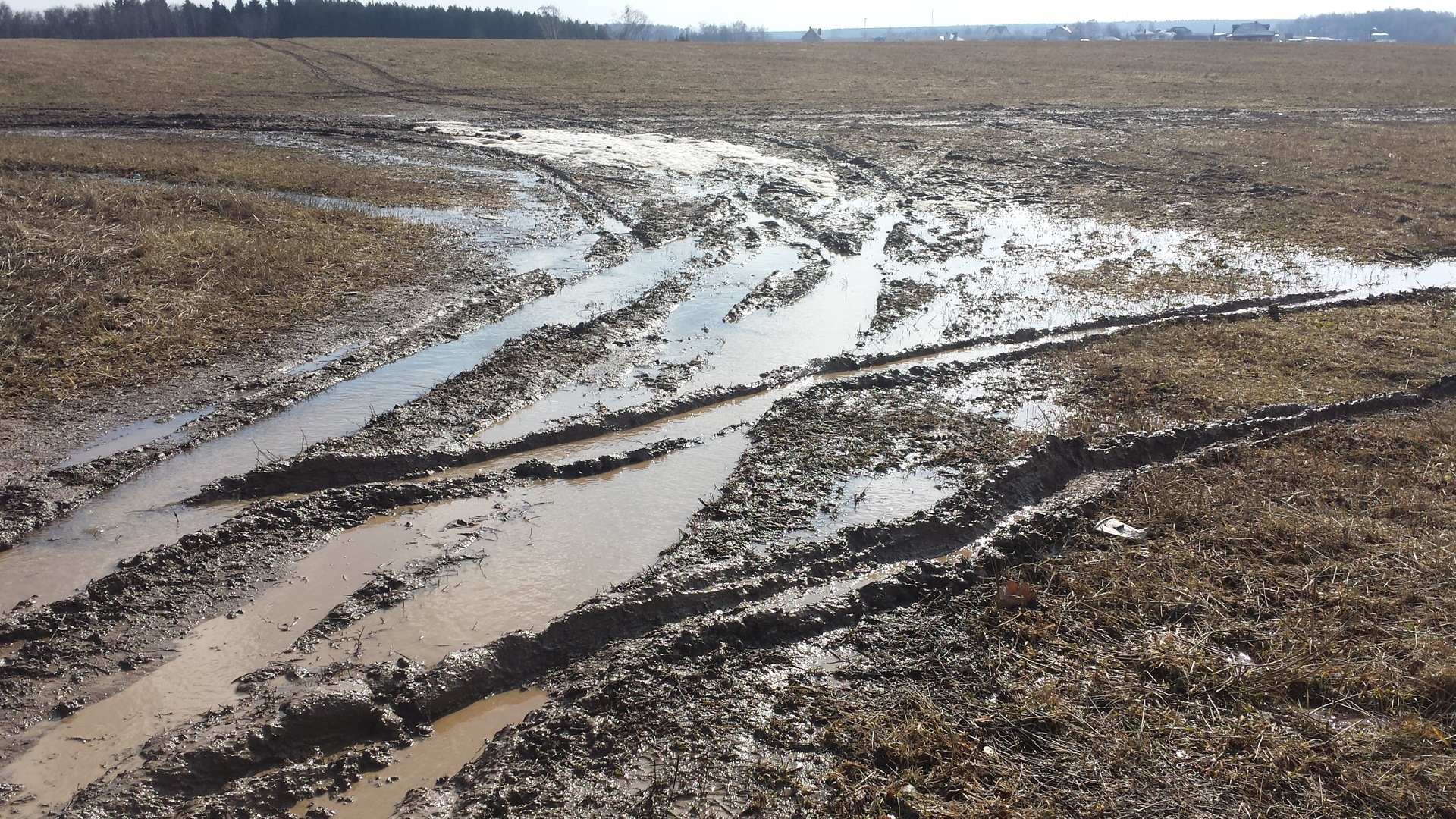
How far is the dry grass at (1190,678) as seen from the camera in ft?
12.4

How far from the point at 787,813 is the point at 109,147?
20704 millimetres

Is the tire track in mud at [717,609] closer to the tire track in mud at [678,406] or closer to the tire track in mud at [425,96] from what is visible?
the tire track in mud at [678,406]

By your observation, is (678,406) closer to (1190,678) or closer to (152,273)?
(1190,678)

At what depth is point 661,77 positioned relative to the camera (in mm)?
37625

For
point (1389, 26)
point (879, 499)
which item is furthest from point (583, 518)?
point (1389, 26)

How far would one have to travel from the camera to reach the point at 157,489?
6.30 metres

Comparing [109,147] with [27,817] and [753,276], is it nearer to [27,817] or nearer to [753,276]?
[753,276]

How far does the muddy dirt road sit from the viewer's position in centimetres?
411

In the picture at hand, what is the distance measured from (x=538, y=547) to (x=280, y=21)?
251ft

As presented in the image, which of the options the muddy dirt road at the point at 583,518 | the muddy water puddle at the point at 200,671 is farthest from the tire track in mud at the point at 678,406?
the muddy water puddle at the point at 200,671

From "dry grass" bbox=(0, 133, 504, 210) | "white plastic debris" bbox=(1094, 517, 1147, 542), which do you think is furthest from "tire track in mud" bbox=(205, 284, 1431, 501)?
"dry grass" bbox=(0, 133, 504, 210)

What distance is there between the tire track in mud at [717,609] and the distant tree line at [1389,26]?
461 ft

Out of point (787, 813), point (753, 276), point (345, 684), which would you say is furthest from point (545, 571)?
point (753, 276)

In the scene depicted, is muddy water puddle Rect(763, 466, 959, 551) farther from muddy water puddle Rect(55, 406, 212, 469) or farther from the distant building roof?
the distant building roof
